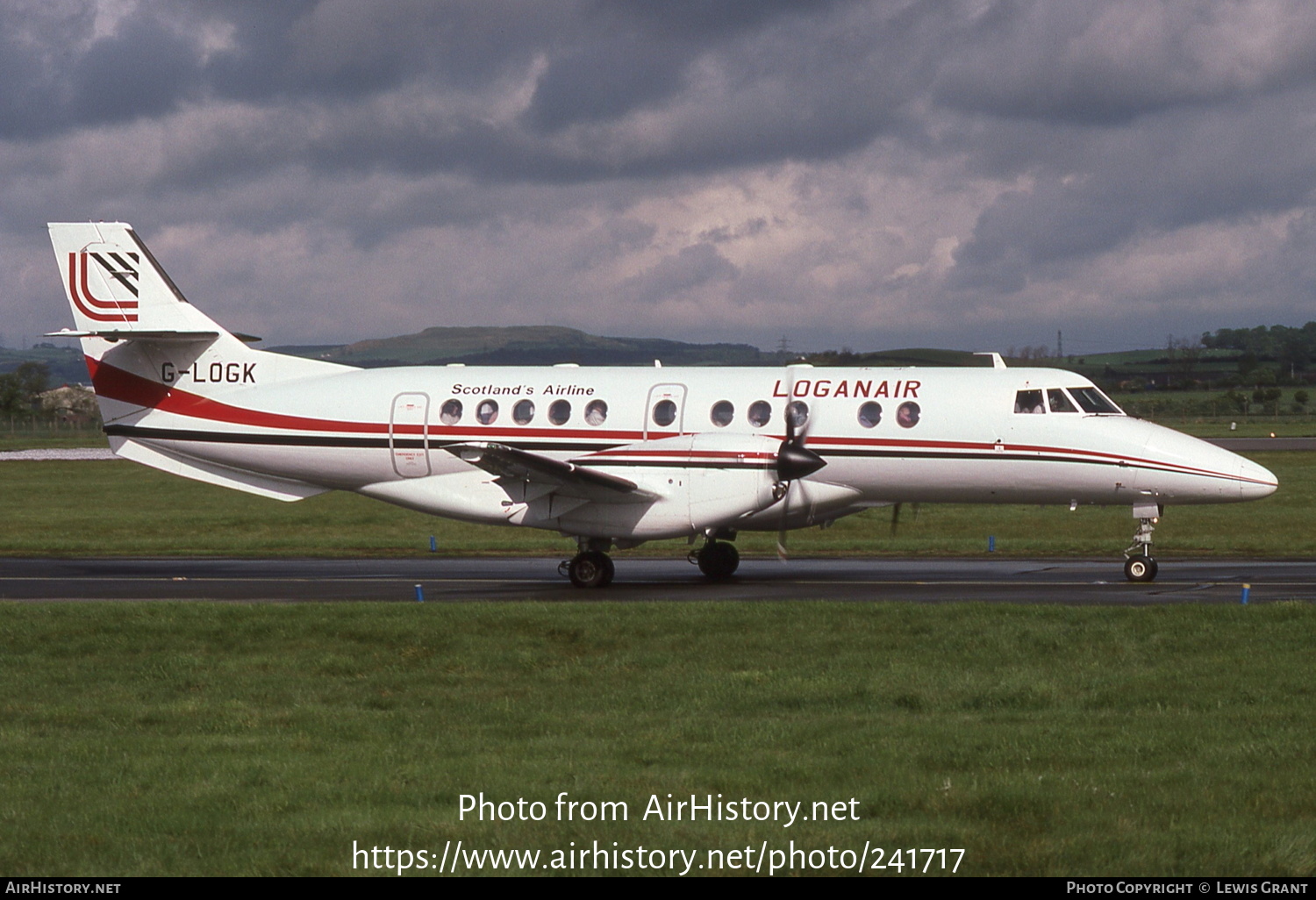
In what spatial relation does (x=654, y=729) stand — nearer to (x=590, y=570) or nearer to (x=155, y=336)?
(x=590, y=570)

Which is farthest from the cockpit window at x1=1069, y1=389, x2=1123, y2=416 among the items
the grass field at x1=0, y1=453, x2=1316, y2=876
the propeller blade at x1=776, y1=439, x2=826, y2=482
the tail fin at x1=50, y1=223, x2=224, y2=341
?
the tail fin at x1=50, y1=223, x2=224, y2=341

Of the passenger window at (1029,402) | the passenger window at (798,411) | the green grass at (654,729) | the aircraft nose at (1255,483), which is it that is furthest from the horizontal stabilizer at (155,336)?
the aircraft nose at (1255,483)

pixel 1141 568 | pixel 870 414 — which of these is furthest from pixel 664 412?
pixel 1141 568

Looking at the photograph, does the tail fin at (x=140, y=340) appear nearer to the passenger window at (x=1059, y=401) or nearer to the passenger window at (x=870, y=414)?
the passenger window at (x=870, y=414)

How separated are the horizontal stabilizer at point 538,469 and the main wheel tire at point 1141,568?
8.33 meters

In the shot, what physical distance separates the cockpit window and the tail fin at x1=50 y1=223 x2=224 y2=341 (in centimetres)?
1713

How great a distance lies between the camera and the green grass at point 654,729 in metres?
8.52

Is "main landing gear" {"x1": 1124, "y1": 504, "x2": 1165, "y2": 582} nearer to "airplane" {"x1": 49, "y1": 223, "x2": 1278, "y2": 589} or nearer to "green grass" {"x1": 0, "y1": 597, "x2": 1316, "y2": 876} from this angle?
"airplane" {"x1": 49, "y1": 223, "x2": 1278, "y2": 589}

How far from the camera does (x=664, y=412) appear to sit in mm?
24938

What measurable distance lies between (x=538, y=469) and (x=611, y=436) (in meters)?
2.59

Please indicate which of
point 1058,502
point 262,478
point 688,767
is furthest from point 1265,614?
point 262,478

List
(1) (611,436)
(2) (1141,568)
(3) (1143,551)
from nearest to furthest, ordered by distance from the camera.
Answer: (2) (1141,568) < (3) (1143,551) < (1) (611,436)
